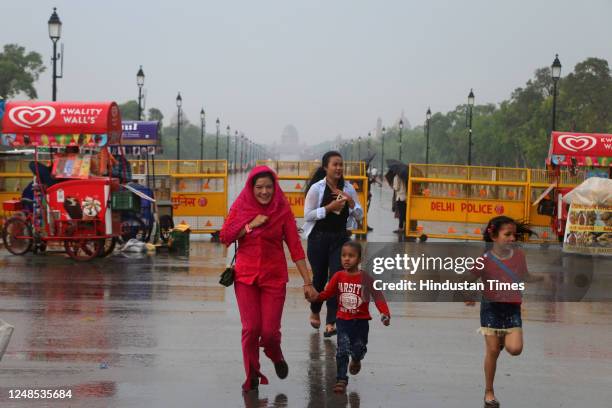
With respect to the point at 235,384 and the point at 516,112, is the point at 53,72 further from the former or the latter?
the point at 516,112

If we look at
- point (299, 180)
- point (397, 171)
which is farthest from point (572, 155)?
point (299, 180)

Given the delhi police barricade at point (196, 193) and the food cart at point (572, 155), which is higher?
the food cart at point (572, 155)

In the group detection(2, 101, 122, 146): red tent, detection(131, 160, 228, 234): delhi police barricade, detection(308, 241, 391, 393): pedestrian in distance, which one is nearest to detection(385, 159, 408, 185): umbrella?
detection(131, 160, 228, 234): delhi police barricade

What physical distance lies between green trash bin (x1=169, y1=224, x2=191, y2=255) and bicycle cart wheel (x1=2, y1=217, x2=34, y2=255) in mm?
2801

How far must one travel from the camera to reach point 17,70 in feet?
329

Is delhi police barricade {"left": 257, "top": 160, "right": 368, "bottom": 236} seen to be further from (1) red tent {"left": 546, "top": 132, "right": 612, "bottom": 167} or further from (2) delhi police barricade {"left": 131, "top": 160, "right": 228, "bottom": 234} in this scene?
(1) red tent {"left": 546, "top": 132, "right": 612, "bottom": 167}

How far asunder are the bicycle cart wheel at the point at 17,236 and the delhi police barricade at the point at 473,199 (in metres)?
9.69

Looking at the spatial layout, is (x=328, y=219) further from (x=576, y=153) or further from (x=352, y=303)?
(x=576, y=153)

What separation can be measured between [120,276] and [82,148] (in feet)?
11.0

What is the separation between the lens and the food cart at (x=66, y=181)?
52.8ft

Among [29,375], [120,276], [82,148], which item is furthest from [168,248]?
[29,375]

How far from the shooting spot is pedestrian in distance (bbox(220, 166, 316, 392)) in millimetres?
7078

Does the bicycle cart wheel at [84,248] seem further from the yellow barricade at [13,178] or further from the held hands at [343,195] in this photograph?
the held hands at [343,195]

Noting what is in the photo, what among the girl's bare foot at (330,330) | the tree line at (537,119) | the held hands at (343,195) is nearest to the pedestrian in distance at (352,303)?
the held hands at (343,195)
